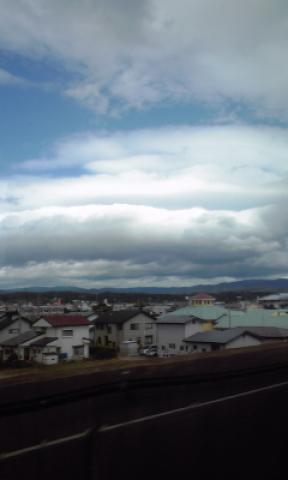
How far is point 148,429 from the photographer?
1843mm

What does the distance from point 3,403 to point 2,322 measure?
1169 inches

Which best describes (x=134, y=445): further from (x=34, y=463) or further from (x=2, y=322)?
(x=2, y=322)

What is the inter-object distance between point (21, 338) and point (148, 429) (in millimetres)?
27531

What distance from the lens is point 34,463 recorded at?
5.00 feet

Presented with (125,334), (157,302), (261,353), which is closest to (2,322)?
(125,334)

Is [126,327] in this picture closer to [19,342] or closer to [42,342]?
[42,342]

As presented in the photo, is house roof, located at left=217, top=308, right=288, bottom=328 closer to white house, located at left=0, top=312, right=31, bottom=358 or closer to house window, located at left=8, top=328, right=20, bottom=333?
white house, located at left=0, top=312, right=31, bottom=358

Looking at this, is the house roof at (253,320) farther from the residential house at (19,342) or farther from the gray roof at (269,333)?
the residential house at (19,342)

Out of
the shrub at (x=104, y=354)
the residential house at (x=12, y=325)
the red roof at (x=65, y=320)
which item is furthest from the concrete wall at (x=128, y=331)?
the shrub at (x=104, y=354)

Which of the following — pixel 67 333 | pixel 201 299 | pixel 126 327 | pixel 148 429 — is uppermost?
pixel 148 429

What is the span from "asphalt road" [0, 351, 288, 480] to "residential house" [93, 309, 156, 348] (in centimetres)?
3244

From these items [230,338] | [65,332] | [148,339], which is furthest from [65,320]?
[230,338]

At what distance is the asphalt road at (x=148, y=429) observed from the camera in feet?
5.49

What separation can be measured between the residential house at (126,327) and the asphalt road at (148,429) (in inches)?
1277
